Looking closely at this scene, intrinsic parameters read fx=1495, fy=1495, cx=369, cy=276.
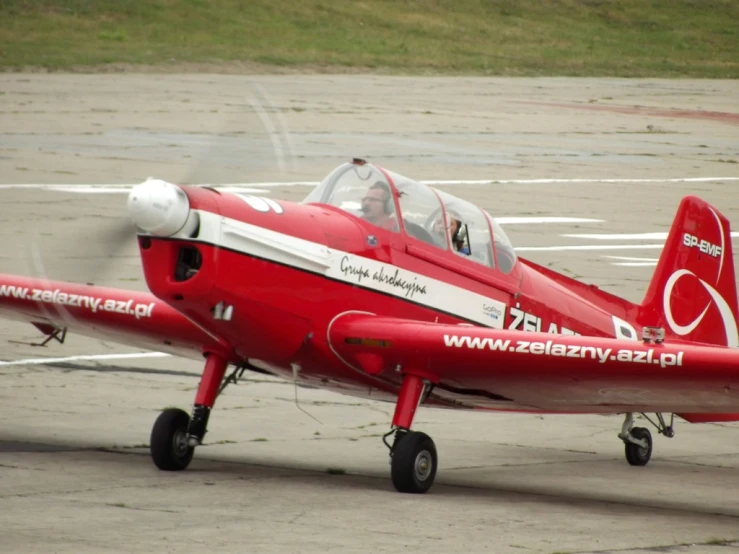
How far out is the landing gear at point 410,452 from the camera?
10102 mm

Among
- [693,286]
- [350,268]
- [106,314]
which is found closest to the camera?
[350,268]

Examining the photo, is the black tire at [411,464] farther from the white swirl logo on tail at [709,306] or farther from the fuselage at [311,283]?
the white swirl logo on tail at [709,306]

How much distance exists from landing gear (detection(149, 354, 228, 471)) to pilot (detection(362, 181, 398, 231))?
150 cm

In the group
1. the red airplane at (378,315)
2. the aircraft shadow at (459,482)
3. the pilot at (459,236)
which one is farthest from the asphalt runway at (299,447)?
the pilot at (459,236)

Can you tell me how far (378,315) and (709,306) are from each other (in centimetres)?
356

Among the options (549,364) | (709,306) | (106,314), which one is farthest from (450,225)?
(709,306)

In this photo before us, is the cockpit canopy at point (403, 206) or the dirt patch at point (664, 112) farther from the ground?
the dirt patch at point (664, 112)

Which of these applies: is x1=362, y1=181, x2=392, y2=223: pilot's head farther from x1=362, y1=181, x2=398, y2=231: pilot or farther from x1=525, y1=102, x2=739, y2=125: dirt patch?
x1=525, y1=102, x2=739, y2=125: dirt patch

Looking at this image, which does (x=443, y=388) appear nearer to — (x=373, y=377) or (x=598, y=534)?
(x=373, y=377)

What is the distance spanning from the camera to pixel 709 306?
12.7 metres

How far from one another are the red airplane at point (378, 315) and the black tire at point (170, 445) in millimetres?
13

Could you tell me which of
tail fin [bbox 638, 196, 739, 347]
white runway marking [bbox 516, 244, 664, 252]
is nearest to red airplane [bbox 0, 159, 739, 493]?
tail fin [bbox 638, 196, 739, 347]

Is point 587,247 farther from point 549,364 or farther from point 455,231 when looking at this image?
point 549,364

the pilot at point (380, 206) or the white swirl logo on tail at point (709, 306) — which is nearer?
the pilot at point (380, 206)
